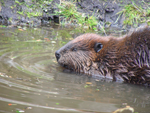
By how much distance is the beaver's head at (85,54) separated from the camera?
12.5 ft

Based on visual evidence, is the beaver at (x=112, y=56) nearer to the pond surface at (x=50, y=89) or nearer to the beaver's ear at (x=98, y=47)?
the beaver's ear at (x=98, y=47)

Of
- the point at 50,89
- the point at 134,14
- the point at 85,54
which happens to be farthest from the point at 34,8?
the point at 50,89

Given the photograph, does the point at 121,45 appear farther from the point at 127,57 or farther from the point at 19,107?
the point at 19,107

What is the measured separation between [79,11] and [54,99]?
631 cm

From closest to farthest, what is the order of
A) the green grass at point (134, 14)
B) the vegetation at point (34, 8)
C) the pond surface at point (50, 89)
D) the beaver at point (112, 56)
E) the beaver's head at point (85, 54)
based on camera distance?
the pond surface at point (50, 89), the beaver at point (112, 56), the beaver's head at point (85, 54), the vegetation at point (34, 8), the green grass at point (134, 14)

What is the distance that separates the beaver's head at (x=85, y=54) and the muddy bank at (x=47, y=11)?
12.2 feet

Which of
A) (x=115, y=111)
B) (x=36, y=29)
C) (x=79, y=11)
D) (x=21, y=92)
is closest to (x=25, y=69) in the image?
(x=21, y=92)


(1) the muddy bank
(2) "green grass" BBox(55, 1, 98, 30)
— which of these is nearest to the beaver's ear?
(1) the muddy bank

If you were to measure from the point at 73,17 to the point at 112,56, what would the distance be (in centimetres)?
469

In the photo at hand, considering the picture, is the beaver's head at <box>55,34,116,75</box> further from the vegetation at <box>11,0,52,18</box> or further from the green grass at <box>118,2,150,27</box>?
the green grass at <box>118,2,150,27</box>

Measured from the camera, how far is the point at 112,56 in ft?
12.0

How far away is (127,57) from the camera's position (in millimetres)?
3498

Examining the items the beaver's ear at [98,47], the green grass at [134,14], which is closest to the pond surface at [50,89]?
the beaver's ear at [98,47]

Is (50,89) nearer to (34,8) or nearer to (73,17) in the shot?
(73,17)
